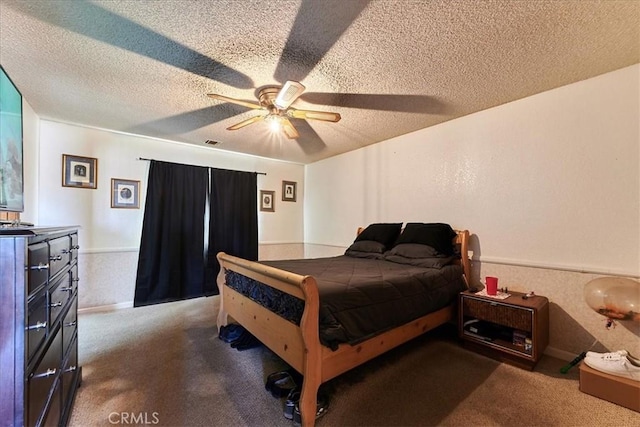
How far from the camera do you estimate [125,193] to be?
12.2 feet

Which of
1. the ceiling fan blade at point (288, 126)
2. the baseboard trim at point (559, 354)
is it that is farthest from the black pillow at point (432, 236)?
the ceiling fan blade at point (288, 126)

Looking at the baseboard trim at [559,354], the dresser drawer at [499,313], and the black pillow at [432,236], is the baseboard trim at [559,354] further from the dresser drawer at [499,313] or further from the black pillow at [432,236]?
the black pillow at [432,236]

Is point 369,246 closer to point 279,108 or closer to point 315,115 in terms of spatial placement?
point 315,115

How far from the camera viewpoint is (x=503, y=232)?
8.98 feet

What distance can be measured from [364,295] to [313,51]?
1.72 m

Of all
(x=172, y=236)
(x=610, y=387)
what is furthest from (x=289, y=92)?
(x=172, y=236)

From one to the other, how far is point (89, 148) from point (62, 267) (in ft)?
9.12

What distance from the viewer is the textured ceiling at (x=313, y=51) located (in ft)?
5.04

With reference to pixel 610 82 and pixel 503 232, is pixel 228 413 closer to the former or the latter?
pixel 503 232

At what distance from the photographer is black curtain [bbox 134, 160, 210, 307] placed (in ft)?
12.4

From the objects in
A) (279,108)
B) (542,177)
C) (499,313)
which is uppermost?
(279,108)

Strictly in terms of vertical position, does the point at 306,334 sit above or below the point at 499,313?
above

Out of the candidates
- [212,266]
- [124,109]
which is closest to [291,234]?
[212,266]

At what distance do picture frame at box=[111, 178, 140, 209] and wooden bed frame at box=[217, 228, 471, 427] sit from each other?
7.09ft
